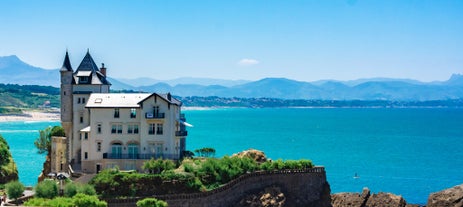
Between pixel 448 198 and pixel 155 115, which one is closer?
pixel 155 115

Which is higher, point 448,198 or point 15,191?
point 15,191

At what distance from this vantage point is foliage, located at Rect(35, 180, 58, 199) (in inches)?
1940

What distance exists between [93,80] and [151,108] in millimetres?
6876

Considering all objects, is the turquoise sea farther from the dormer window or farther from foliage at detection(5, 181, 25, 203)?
foliage at detection(5, 181, 25, 203)

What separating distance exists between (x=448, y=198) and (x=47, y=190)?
33624mm

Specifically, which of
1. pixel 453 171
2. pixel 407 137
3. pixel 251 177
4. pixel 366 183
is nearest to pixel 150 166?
pixel 251 177

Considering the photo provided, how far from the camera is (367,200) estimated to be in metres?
63.9

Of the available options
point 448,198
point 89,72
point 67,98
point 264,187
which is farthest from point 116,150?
A: point 448,198

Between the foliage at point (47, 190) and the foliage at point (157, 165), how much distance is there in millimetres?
7936

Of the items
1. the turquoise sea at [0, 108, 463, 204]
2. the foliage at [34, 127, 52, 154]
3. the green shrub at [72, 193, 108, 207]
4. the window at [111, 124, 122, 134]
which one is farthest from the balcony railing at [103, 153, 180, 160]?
the turquoise sea at [0, 108, 463, 204]

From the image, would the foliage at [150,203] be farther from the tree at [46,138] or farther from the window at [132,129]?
the tree at [46,138]

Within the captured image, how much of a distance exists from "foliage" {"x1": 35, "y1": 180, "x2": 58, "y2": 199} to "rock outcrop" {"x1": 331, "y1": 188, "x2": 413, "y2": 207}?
25848 mm

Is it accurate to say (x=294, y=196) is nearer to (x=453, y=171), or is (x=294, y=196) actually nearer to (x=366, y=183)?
(x=366, y=183)

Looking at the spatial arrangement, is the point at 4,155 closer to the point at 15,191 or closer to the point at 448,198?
the point at 15,191
